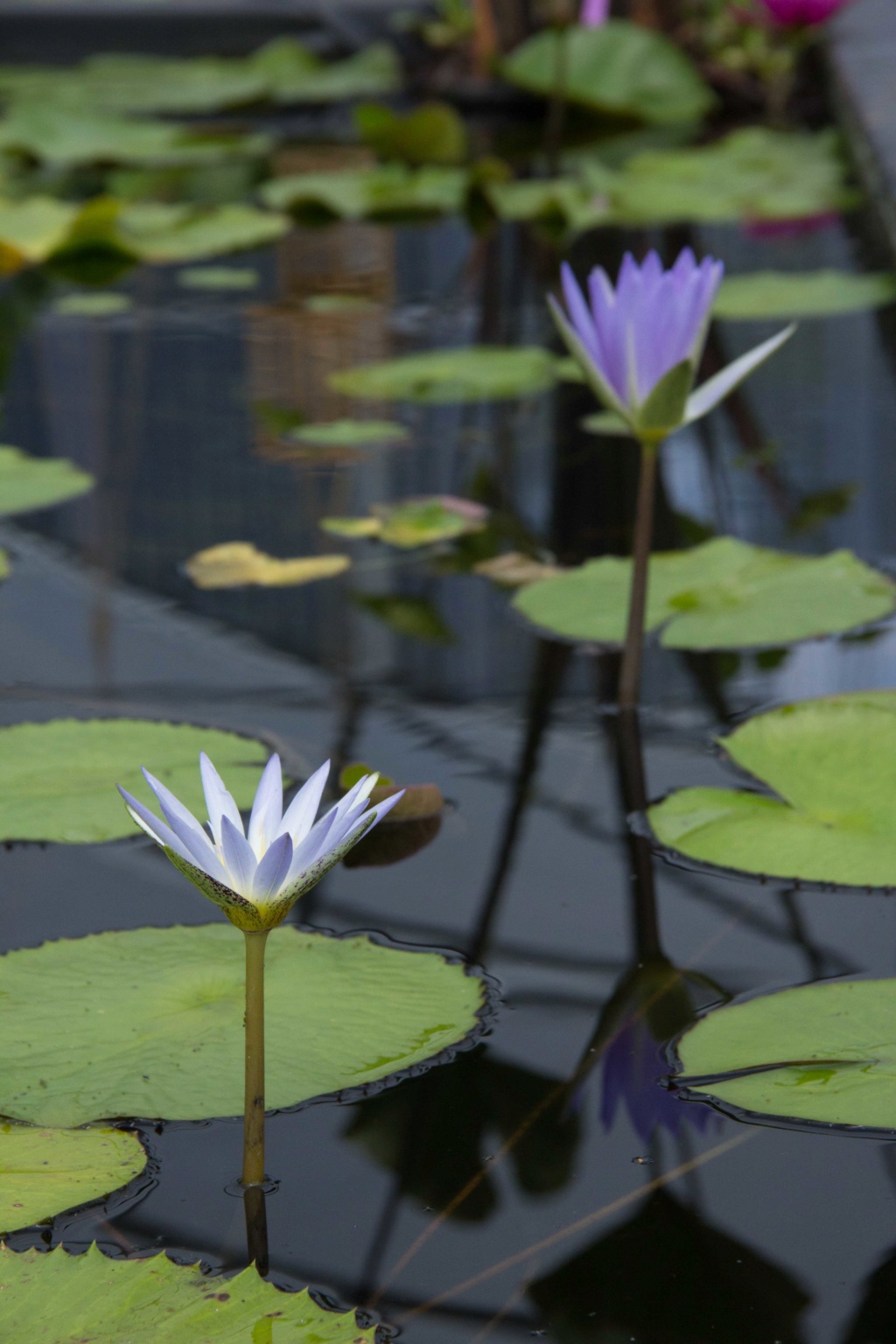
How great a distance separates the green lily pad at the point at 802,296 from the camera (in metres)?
2.28

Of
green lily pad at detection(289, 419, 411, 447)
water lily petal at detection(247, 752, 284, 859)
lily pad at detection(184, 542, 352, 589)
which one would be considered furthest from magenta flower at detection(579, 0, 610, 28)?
water lily petal at detection(247, 752, 284, 859)

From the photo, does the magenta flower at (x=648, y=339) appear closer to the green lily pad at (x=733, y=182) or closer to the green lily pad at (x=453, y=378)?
the green lily pad at (x=453, y=378)

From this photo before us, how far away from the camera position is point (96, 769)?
1.03 metres

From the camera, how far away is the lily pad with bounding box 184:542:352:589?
4.82ft

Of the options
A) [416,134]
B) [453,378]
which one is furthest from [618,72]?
[453,378]

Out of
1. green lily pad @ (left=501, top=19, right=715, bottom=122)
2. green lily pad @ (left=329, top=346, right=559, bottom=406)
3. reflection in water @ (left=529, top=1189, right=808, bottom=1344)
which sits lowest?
reflection in water @ (left=529, top=1189, right=808, bottom=1344)

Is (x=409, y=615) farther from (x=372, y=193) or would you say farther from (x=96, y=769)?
(x=372, y=193)

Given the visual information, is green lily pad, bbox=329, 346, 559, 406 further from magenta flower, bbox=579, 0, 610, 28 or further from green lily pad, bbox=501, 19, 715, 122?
magenta flower, bbox=579, 0, 610, 28

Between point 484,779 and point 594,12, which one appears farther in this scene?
point 594,12

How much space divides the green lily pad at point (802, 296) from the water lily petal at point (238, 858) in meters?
1.90

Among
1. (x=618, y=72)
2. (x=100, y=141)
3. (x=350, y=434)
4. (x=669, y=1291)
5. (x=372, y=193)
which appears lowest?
(x=669, y=1291)

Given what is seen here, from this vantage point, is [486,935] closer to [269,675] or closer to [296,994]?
[296,994]

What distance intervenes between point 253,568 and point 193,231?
1842 millimetres

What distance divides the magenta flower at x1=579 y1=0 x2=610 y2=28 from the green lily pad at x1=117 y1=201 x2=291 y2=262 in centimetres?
160
